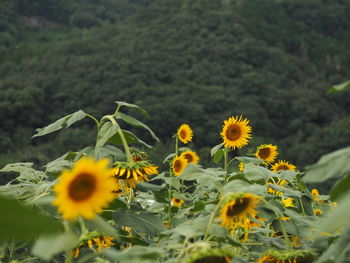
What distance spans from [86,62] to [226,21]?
1071cm

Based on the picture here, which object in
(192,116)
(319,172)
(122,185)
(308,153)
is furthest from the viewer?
(192,116)

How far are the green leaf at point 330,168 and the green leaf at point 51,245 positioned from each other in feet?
1.17

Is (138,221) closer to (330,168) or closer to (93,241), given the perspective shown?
(93,241)

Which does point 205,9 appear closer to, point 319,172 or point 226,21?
point 226,21

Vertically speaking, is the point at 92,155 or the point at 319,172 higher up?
the point at 92,155

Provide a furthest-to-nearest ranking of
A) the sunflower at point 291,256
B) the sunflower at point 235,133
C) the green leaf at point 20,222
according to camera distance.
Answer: the sunflower at point 235,133 → the sunflower at point 291,256 → the green leaf at point 20,222

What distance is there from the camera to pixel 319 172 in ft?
2.71

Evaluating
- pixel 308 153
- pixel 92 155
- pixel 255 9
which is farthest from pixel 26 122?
pixel 92 155

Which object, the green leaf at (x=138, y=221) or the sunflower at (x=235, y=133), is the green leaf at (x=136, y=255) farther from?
the sunflower at (x=235, y=133)

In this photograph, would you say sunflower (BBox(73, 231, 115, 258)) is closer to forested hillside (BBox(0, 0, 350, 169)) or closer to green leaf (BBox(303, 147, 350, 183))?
green leaf (BBox(303, 147, 350, 183))

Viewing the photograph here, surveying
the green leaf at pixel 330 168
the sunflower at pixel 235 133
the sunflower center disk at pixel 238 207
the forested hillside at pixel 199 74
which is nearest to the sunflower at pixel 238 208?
the sunflower center disk at pixel 238 207

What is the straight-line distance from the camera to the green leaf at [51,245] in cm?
67

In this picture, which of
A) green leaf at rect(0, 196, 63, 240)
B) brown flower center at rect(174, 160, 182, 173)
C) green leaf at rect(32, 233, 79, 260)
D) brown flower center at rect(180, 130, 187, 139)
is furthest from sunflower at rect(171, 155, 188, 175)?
green leaf at rect(0, 196, 63, 240)

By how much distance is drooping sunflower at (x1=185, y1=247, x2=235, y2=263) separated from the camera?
0.77 meters
